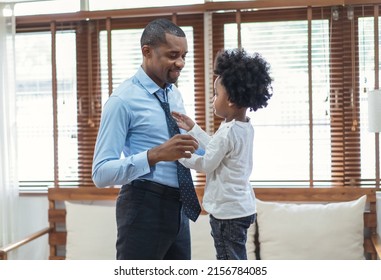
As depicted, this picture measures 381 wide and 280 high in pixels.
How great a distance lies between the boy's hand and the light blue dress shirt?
0.11 ft

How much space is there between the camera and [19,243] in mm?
1726

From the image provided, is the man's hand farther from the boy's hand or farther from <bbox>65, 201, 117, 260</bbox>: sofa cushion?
<bbox>65, 201, 117, 260</bbox>: sofa cushion

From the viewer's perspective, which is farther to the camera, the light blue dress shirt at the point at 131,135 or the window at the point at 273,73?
the window at the point at 273,73

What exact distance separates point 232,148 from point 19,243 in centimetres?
104

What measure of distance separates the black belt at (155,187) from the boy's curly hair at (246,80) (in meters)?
0.21

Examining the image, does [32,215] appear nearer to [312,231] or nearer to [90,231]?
[90,231]

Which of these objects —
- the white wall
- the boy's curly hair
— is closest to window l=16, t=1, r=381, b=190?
the white wall

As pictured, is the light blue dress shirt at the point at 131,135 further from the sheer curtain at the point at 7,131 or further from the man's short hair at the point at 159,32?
the sheer curtain at the point at 7,131

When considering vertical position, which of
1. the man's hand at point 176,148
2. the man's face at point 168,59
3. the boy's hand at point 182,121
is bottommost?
the man's hand at point 176,148

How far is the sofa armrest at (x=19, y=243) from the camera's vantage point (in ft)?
5.52

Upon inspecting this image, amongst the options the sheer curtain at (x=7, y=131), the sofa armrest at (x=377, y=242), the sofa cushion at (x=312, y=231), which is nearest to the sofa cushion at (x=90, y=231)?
the sheer curtain at (x=7, y=131)

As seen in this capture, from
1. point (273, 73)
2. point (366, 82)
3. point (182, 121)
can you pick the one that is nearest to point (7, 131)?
point (273, 73)

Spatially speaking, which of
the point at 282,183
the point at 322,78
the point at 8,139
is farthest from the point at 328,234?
the point at 8,139

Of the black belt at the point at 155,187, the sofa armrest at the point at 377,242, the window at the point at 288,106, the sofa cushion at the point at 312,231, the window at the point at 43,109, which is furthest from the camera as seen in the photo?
the window at the point at 43,109
